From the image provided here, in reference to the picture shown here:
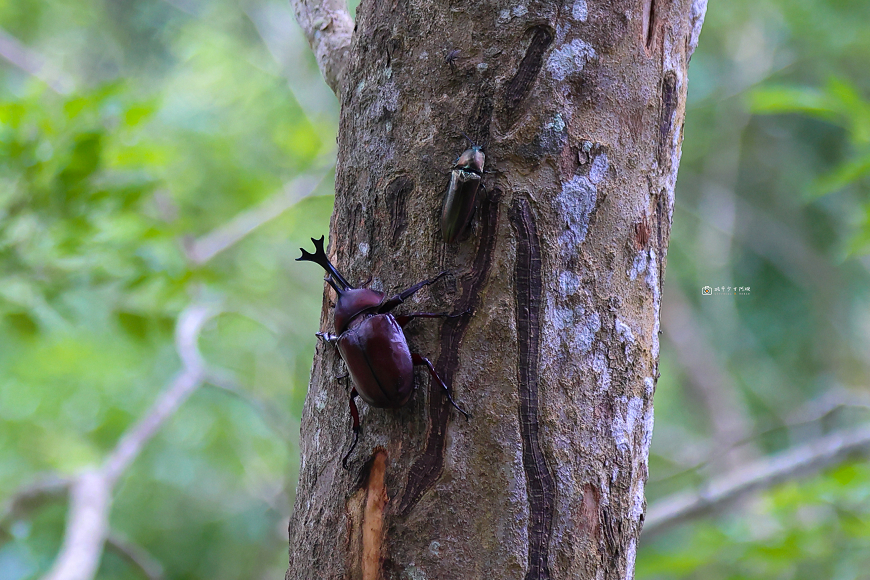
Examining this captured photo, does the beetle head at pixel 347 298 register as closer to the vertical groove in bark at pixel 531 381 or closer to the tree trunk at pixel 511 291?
the tree trunk at pixel 511 291

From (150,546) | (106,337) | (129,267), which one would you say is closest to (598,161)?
(129,267)

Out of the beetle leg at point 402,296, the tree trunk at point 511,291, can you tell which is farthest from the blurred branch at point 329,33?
the beetle leg at point 402,296

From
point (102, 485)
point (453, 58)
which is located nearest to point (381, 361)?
point (453, 58)

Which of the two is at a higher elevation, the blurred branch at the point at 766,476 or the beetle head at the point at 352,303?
the blurred branch at the point at 766,476

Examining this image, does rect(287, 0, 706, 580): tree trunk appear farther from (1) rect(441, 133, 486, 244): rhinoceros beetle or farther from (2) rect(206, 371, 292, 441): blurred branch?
(2) rect(206, 371, 292, 441): blurred branch

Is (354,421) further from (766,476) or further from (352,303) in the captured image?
(766,476)

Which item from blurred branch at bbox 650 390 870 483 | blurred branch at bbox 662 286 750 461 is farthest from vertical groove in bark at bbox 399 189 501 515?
blurred branch at bbox 662 286 750 461
